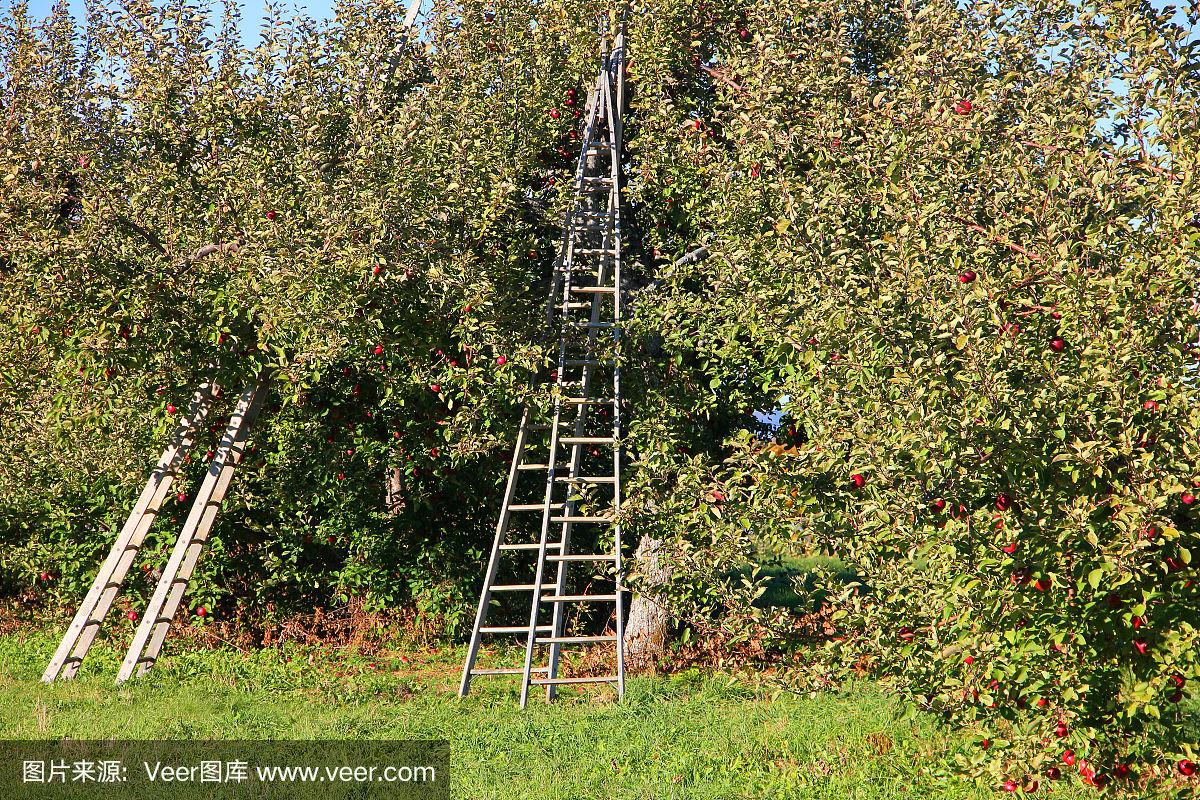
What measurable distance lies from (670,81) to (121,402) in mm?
5659

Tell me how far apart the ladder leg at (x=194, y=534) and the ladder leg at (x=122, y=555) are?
0.30m

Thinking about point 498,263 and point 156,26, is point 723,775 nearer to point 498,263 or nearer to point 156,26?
point 498,263

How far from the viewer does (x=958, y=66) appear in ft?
20.5

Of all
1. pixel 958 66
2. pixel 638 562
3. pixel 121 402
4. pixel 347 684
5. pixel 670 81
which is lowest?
pixel 347 684

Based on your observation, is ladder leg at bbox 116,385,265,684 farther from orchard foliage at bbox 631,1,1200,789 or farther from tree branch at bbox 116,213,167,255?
orchard foliage at bbox 631,1,1200,789

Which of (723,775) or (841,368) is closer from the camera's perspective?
(841,368)

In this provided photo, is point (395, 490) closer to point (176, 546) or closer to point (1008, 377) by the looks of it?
point (176, 546)

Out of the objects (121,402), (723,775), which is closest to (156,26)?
(121,402)

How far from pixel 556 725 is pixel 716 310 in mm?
3277

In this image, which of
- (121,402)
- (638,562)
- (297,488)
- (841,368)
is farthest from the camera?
(297,488)

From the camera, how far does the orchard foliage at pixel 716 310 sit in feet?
15.4

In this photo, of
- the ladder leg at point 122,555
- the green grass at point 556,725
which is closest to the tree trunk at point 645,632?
the green grass at point 556,725

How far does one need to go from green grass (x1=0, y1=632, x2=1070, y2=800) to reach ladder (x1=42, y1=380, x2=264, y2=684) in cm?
31

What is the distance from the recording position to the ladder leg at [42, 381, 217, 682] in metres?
9.16
